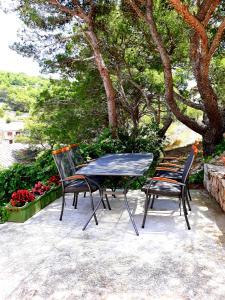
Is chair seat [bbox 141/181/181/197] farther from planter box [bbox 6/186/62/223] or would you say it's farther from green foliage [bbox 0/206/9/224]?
green foliage [bbox 0/206/9/224]

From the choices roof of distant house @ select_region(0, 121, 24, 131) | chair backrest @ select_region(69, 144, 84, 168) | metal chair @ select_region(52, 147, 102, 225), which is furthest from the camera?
roof of distant house @ select_region(0, 121, 24, 131)

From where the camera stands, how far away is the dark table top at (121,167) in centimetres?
349

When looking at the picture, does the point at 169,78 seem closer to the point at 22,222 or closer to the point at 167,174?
the point at 167,174

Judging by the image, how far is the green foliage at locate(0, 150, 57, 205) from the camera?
5273 mm

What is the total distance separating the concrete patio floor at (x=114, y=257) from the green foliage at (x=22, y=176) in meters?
1.44

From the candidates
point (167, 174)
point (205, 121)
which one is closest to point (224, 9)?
point (205, 121)

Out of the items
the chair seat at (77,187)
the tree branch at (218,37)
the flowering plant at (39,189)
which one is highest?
the tree branch at (218,37)

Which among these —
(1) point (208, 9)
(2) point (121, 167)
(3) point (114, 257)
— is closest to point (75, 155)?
(2) point (121, 167)

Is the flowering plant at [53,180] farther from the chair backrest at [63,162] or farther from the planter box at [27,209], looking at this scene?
the chair backrest at [63,162]

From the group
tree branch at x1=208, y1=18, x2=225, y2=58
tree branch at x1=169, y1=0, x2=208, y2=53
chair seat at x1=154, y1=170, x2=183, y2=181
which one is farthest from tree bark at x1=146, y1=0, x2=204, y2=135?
chair seat at x1=154, y1=170, x2=183, y2=181

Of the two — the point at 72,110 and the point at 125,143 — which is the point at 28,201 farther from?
the point at 72,110

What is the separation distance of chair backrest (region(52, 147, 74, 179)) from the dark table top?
27cm

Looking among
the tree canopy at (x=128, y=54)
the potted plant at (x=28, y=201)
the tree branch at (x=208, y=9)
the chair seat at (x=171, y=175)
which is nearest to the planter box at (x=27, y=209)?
the potted plant at (x=28, y=201)

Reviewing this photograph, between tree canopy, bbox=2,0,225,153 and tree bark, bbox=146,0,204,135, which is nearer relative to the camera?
tree bark, bbox=146,0,204,135
